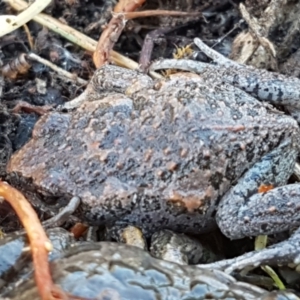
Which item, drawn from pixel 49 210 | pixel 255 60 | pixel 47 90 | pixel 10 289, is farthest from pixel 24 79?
pixel 10 289

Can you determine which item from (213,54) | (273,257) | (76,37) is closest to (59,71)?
(76,37)

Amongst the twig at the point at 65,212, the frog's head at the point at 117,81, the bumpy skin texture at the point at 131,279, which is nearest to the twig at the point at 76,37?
the frog's head at the point at 117,81

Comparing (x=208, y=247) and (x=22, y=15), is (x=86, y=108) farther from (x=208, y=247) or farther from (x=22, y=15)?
(x=208, y=247)

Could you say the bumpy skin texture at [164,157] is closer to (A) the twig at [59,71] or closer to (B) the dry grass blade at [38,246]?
(B) the dry grass blade at [38,246]

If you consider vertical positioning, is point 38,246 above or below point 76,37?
below

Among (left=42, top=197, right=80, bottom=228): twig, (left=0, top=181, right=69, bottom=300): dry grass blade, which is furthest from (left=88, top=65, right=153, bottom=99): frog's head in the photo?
(left=0, top=181, right=69, bottom=300): dry grass blade

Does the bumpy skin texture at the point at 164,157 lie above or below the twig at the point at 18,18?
below

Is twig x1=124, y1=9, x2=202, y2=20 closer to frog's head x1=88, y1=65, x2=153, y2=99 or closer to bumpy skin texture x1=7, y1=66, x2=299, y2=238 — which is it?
frog's head x1=88, y1=65, x2=153, y2=99

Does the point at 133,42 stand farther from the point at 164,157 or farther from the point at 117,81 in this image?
the point at 164,157
